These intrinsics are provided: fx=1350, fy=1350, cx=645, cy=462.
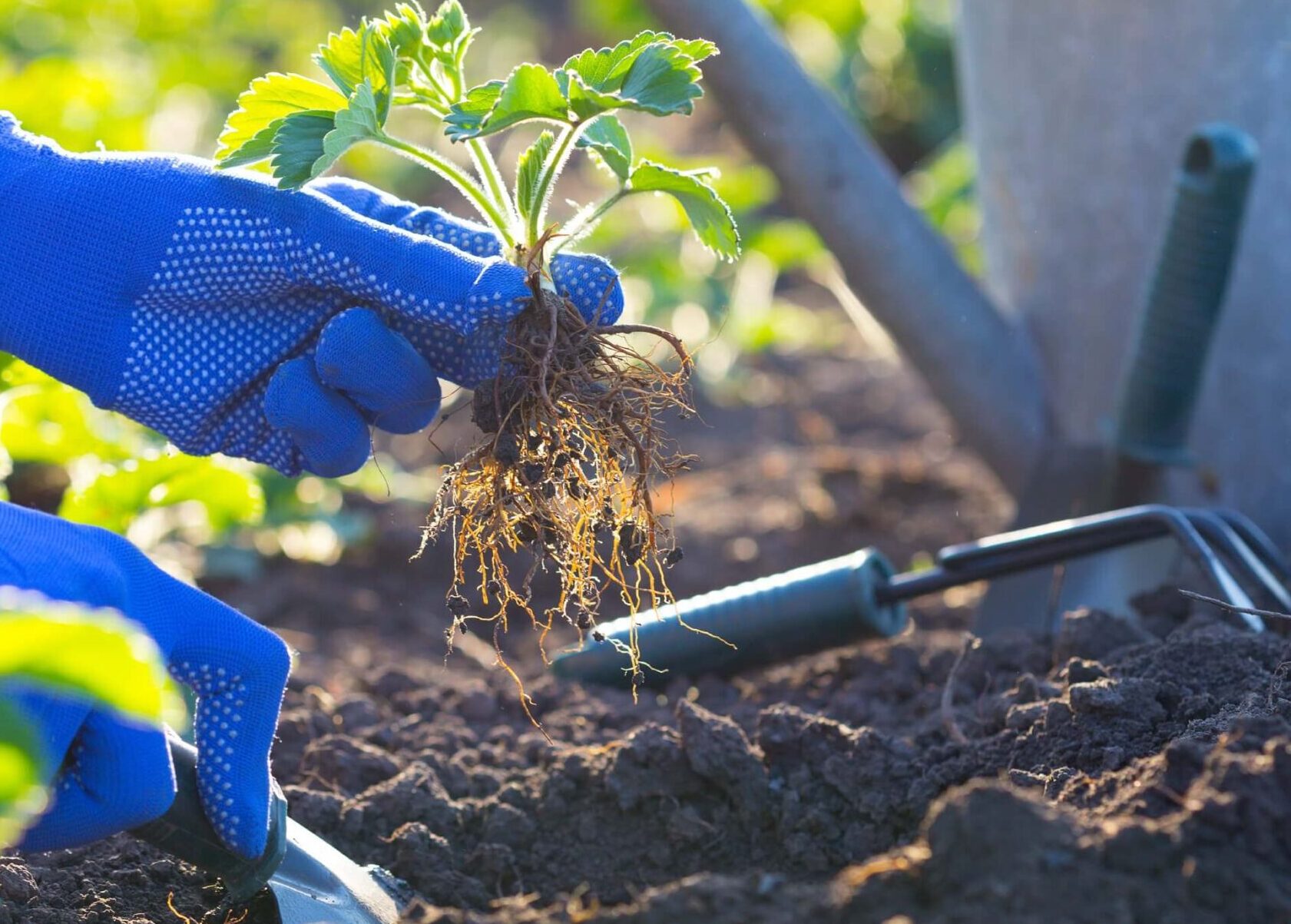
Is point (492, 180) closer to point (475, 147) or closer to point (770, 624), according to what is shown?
point (475, 147)

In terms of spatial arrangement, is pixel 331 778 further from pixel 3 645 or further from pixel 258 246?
pixel 3 645

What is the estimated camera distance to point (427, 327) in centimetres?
174

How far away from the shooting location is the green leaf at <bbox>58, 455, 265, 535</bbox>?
2072 mm

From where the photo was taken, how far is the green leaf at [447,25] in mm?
1572

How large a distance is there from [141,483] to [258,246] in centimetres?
60

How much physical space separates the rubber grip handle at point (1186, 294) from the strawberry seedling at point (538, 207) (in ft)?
3.87

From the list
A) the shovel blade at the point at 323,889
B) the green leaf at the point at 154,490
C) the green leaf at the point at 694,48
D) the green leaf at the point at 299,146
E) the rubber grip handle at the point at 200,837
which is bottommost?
the shovel blade at the point at 323,889

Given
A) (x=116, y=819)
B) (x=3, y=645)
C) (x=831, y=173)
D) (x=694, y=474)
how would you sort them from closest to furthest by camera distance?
(x=3, y=645) → (x=116, y=819) → (x=831, y=173) → (x=694, y=474)

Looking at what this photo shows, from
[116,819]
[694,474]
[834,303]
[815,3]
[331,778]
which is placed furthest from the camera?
[815,3]

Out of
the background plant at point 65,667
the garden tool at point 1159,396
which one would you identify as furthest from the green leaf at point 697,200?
the garden tool at point 1159,396

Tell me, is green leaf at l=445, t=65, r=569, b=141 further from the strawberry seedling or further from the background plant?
the background plant

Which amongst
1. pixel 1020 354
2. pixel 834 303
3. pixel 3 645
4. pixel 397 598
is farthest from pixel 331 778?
pixel 834 303

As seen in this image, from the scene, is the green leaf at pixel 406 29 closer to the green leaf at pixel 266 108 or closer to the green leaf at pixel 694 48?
the green leaf at pixel 266 108

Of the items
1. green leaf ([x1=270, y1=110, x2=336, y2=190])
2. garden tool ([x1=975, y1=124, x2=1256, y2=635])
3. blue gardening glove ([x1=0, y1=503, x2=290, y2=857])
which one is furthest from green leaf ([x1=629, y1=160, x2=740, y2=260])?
garden tool ([x1=975, y1=124, x2=1256, y2=635])
